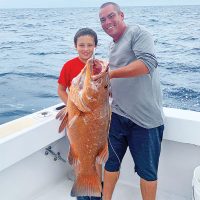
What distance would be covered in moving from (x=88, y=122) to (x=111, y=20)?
1156 mm

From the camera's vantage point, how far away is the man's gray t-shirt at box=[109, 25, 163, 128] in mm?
3133

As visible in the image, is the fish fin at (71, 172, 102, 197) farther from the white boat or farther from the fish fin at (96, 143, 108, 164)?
the white boat

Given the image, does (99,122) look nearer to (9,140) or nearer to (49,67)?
(9,140)

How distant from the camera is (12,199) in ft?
11.7

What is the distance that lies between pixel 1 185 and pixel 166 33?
→ 19.9m

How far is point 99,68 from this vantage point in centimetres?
214

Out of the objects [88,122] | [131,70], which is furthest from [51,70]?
[88,122]

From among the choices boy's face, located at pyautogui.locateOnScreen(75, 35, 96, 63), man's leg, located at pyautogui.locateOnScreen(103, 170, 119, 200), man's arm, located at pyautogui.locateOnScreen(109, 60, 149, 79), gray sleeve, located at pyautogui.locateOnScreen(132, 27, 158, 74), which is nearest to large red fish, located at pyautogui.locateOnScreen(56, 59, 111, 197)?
man's arm, located at pyautogui.locateOnScreen(109, 60, 149, 79)

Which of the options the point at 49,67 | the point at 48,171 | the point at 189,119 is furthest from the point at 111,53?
the point at 49,67

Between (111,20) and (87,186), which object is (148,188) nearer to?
(87,186)

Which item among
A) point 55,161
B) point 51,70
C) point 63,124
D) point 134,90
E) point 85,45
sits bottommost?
point 51,70

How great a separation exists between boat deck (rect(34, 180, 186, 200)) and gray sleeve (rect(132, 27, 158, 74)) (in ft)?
5.66

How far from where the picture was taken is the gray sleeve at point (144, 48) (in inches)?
113

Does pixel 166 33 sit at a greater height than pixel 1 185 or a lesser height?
lesser
